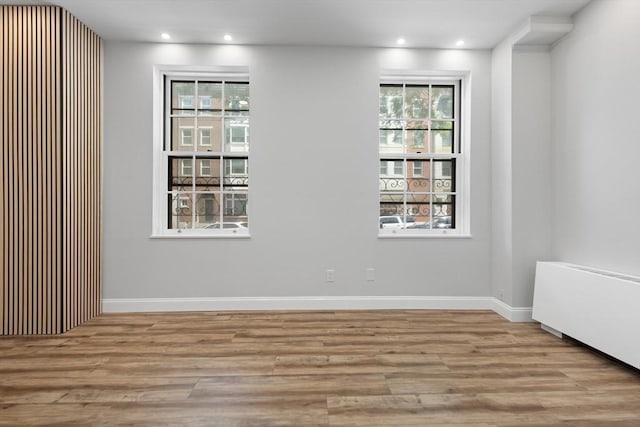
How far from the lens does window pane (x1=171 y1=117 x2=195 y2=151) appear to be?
4301 mm

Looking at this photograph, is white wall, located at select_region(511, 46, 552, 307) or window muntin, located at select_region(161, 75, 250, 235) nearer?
white wall, located at select_region(511, 46, 552, 307)

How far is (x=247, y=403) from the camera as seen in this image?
2.18 m

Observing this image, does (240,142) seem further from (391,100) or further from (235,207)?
(391,100)

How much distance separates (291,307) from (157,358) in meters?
1.60

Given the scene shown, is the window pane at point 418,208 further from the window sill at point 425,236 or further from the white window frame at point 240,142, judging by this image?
the white window frame at point 240,142

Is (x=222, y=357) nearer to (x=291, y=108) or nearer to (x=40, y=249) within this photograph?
(x=40, y=249)

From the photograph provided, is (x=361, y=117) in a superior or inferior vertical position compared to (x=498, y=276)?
superior

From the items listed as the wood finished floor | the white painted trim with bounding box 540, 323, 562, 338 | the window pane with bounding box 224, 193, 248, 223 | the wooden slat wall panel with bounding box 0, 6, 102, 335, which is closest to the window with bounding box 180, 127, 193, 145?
the window pane with bounding box 224, 193, 248, 223

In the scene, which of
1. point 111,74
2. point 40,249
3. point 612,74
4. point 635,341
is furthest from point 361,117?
point 40,249

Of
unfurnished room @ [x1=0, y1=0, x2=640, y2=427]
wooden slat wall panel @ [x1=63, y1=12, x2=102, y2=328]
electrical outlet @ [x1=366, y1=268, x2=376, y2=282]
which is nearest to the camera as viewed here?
unfurnished room @ [x1=0, y1=0, x2=640, y2=427]

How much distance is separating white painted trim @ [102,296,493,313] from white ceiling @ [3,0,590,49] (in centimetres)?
285

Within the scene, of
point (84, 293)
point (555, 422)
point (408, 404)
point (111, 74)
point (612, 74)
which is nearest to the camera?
point (555, 422)

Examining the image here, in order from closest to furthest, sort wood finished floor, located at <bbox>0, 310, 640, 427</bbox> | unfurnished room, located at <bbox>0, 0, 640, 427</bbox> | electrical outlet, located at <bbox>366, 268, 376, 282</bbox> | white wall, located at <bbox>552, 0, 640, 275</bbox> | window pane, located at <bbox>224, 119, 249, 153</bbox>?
wood finished floor, located at <bbox>0, 310, 640, 427</bbox>, unfurnished room, located at <bbox>0, 0, 640, 427</bbox>, white wall, located at <bbox>552, 0, 640, 275</bbox>, electrical outlet, located at <bbox>366, 268, 376, 282</bbox>, window pane, located at <bbox>224, 119, 249, 153</bbox>

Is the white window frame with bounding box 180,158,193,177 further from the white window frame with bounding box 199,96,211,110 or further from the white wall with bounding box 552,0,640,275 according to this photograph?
the white wall with bounding box 552,0,640,275
